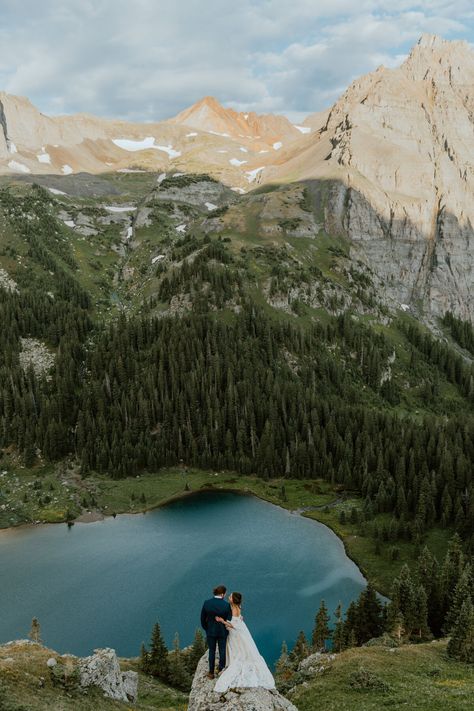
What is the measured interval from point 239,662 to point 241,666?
0.64ft

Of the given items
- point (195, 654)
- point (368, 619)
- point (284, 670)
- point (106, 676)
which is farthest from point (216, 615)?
point (368, 619)

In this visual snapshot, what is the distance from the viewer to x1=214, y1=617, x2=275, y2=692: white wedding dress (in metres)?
21.8

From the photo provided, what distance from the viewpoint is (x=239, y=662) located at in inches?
874

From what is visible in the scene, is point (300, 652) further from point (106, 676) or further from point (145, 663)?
point (106, 676)

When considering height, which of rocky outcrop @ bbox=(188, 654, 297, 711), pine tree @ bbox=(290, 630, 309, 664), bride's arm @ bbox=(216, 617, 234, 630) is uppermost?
bride's arm @ bbox=(216, 617, 234, 630)

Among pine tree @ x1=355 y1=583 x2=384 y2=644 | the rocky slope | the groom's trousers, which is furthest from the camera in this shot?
pine tree @ x1=355 y1=583 x2=384 y2=644

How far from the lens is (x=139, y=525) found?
9706 cm

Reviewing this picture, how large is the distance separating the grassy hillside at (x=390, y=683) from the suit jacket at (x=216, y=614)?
1375 centimetres

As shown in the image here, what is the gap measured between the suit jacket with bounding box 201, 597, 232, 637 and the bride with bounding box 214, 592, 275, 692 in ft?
0.79

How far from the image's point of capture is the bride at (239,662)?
71.5 ft

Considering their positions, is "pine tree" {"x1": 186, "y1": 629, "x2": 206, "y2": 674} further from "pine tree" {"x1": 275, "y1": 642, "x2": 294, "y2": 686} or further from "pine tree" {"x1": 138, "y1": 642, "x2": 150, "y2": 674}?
"pine tree" {"x1": 275, "y1": 642, "x2": 294, "y2": 686}

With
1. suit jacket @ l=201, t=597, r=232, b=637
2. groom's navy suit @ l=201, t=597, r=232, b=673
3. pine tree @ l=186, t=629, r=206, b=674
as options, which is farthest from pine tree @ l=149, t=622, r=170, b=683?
suit jacket @ l=201, t=597, r=232, b=637

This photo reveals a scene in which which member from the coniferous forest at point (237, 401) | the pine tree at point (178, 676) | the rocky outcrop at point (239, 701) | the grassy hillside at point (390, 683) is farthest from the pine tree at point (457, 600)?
the rocky outcrop at point (239, 701)

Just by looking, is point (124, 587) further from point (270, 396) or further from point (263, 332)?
point (263, 332)
